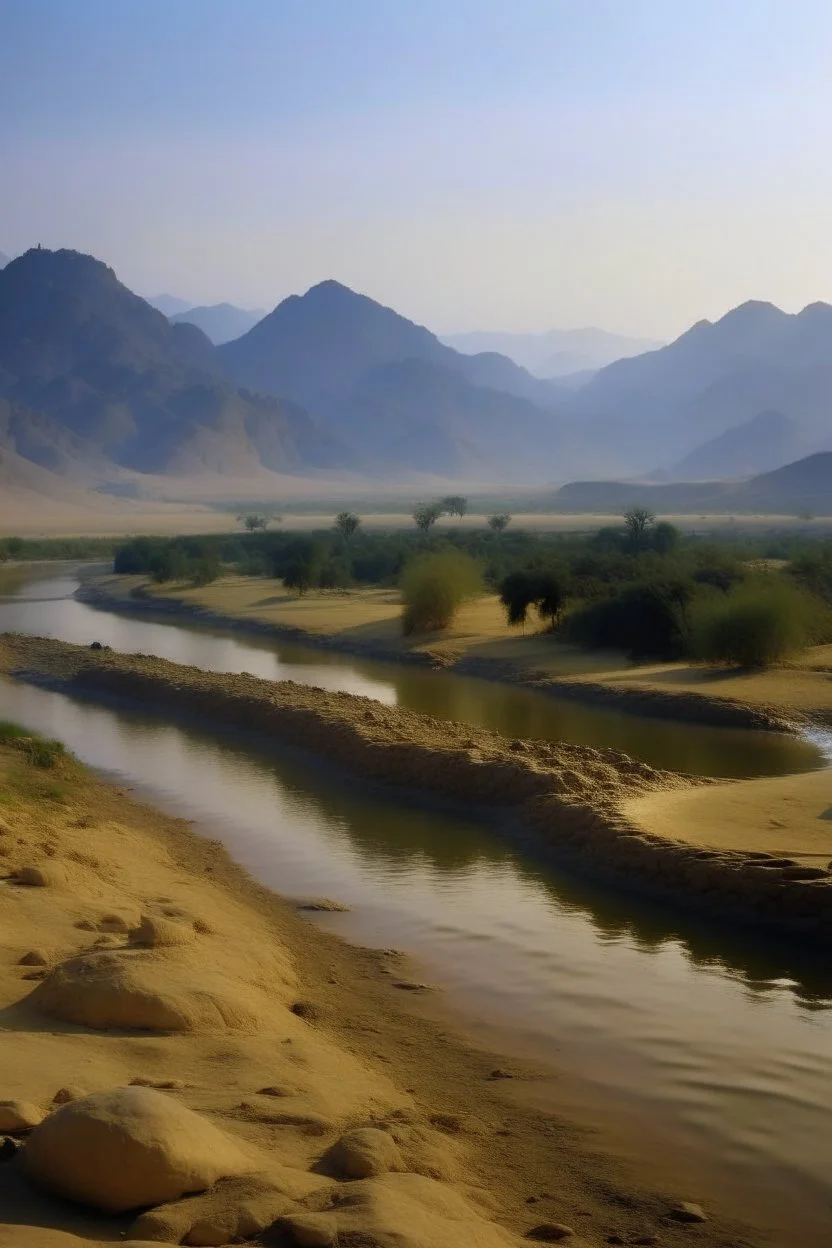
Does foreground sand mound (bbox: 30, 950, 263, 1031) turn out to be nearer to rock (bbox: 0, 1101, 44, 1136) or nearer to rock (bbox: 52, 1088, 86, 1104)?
rock (bbox: 52, 1088, 86, 1104)

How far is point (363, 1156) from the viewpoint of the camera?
600 cm

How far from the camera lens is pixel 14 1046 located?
6969 millimetres

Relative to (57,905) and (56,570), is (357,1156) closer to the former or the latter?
(57,905)

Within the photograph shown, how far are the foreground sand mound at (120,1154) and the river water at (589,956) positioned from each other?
2.72 m

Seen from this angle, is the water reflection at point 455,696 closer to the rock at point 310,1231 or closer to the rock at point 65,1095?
the rock at point 65,1095

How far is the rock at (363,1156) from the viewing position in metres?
5.94

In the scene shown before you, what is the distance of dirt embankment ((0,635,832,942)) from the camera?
12.0 meters

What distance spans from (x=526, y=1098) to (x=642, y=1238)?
6.13 ft

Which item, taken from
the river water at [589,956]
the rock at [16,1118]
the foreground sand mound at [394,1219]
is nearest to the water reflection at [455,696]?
the river water at [589,956]

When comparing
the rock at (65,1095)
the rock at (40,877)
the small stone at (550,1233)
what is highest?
the rock at (65,1095)

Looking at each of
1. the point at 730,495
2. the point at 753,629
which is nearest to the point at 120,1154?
the point at 753,629

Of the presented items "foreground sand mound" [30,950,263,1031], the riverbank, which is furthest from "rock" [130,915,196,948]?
the riverbank

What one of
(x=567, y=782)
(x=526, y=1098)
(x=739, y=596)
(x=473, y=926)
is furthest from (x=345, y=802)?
(x=739, y=596)

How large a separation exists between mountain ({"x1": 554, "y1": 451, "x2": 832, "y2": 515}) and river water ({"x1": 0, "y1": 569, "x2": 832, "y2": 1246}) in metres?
124
